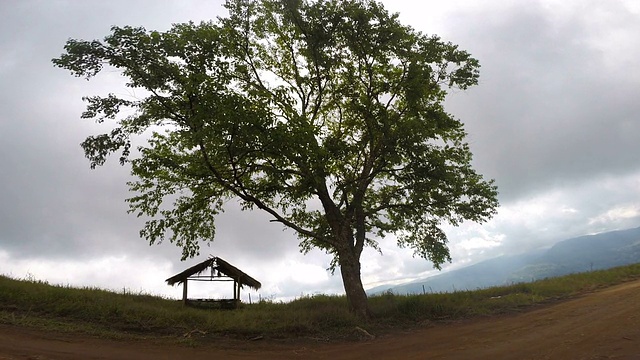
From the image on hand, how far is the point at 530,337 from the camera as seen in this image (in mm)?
13445

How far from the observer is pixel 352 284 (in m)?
20.6

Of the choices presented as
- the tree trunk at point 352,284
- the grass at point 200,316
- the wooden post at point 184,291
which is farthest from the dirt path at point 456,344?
the wooden post at point 184,291

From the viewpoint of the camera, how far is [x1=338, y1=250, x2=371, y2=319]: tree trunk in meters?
20.0

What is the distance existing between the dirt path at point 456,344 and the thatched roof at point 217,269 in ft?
37.0

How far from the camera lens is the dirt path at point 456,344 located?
11.1 m

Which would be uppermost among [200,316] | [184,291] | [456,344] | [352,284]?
[184,291]

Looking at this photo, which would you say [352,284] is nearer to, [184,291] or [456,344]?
[456,344]

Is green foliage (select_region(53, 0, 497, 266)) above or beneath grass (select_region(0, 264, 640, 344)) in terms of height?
above

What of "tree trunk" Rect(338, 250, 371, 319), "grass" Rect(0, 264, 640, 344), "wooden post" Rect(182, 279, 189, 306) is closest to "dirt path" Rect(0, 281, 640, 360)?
"grass" Rect(0, 264, 640, 344)

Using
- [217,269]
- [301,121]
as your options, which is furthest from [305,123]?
[217,269]

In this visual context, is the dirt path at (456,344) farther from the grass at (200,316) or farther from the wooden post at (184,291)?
the wooden post at (184,291)

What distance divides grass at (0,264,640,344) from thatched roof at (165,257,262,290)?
2129mm

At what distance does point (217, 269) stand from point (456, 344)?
16.6 meters

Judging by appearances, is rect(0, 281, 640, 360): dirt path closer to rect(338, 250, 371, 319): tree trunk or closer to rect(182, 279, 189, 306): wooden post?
rect(338, 250, 371, 319): tree trunk
